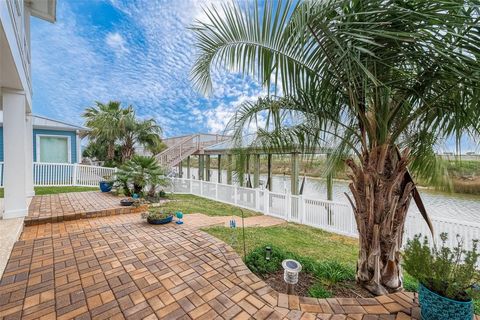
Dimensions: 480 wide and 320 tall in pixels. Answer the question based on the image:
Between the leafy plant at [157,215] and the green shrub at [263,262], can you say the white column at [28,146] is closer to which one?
the leafy plant at [157,215]

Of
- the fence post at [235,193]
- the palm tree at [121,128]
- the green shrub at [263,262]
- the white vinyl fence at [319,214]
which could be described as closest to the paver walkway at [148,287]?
the green shrub at [263,262]

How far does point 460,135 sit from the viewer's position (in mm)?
2199

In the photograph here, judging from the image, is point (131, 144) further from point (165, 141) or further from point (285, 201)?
point (285, 201)

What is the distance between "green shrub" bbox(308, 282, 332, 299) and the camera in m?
2.45

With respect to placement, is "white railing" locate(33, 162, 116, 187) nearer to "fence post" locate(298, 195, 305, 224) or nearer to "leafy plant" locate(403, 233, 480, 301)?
"fence post" locate(298, 195, 305, 224)

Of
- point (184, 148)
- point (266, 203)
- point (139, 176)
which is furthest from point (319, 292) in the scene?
point (184, 148)

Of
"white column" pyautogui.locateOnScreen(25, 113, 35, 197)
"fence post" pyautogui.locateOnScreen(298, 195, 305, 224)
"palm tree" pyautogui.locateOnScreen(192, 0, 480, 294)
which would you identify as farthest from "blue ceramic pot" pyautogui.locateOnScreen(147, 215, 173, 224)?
"white column" pyautogui.locateOnScreen(25, 113, 35, 197)

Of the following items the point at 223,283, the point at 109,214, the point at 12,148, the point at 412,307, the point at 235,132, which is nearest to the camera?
the point at 412,307

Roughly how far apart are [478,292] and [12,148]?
290 inches

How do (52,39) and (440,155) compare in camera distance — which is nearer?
(440,155)

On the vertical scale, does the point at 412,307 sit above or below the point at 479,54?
below

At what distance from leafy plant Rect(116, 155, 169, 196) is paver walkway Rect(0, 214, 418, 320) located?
13.3 feet

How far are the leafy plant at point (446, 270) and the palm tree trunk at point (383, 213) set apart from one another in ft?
1.03

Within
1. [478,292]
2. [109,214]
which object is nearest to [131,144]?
[109,214]
